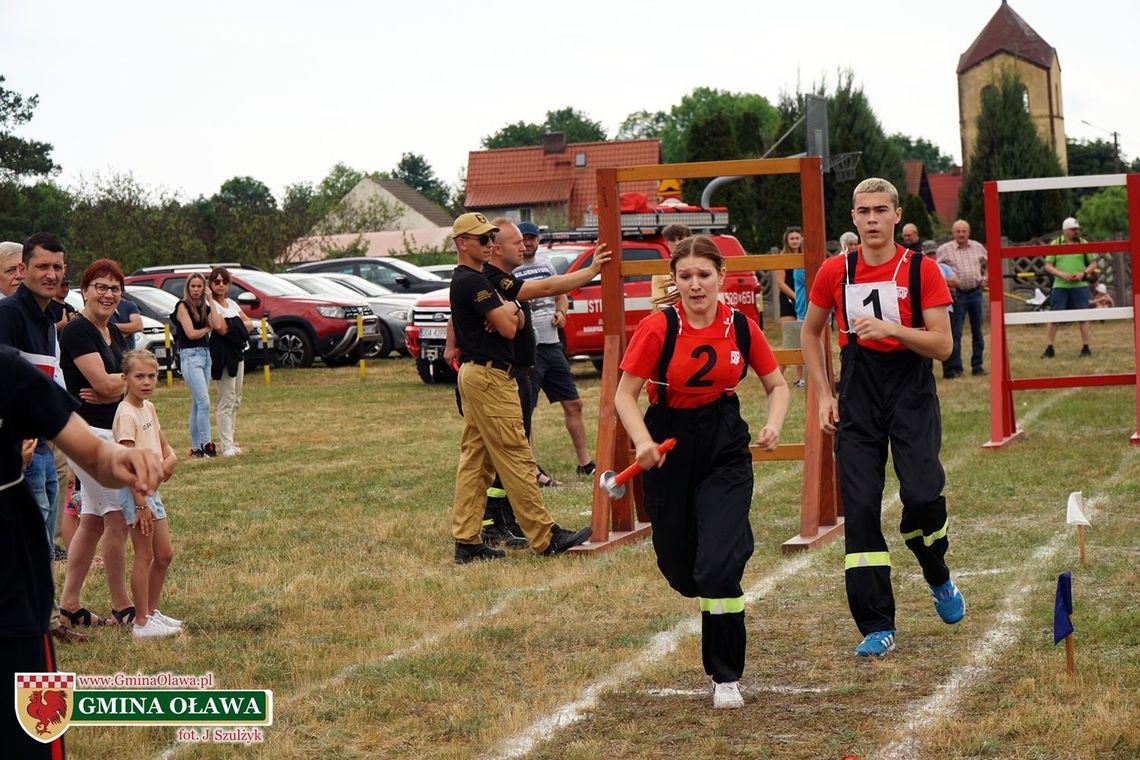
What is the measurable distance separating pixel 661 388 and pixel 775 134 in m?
38.1

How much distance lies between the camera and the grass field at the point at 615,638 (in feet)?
18.0

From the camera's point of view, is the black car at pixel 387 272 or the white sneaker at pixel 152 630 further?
the black car at pixel 387 272

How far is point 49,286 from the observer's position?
23.0 feet

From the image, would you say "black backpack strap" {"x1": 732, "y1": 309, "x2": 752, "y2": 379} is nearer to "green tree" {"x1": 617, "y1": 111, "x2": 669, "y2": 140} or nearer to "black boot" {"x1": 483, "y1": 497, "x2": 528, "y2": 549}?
"black boot" {"x1": 483, "y1": 497, "x2": 528, "y2": 549}

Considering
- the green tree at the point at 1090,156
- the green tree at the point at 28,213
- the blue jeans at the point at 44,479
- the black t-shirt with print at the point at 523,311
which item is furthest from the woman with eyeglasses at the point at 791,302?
the green tree at the point at 1090,156

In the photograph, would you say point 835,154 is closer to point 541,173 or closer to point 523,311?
point 523,311

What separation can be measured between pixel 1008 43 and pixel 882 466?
9133 cm

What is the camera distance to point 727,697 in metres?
5.83

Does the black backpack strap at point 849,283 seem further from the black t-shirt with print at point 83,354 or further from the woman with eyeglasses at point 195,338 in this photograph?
the woman with eyeglasses at point 195,338

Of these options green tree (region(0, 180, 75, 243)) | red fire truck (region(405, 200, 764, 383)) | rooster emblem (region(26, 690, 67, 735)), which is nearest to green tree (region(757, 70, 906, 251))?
red fire truck (region(405, 200, 764, 383))

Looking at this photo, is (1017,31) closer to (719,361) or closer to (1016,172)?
(1016,172)

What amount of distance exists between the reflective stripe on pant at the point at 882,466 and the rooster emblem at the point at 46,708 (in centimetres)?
362

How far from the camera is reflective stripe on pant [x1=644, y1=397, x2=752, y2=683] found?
5910mm

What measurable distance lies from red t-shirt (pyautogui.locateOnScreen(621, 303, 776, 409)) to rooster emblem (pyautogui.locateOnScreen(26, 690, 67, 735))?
2.87m
